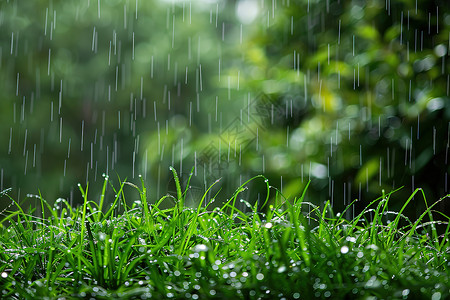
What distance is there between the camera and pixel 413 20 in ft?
6.98

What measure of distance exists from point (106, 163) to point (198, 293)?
978 cm

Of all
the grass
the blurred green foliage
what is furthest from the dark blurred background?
the grass

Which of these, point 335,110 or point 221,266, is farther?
point 335,110

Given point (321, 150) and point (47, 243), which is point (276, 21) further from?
point (47, 243)

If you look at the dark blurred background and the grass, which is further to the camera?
the dark blurred background

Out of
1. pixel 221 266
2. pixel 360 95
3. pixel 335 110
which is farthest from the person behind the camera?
pixel 335 110

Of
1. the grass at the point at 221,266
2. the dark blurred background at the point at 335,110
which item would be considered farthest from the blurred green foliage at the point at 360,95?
the grass at the point at 221,266

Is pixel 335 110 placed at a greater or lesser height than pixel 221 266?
lesser

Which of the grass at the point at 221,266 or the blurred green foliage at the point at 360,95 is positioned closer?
the grass at the point at 221,266

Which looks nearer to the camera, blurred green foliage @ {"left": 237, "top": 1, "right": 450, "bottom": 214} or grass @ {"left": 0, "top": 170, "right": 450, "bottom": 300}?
grass @ {"left": 0, "top": 170, "right": 450, "bottom": 300}

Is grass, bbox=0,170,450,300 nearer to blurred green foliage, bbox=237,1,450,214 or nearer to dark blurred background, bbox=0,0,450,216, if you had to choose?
dark blurred background, bbox=0,0,450,216

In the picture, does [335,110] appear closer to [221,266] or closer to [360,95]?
[360,95]

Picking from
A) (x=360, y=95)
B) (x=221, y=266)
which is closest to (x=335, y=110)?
(x=360, y=95)

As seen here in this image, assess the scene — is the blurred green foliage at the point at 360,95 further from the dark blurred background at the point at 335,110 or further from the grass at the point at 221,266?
the grass at the point at 221,266
